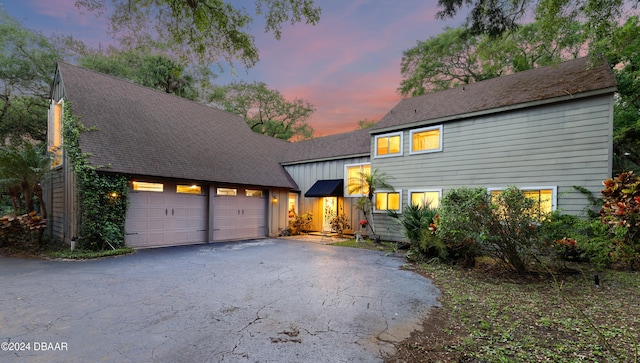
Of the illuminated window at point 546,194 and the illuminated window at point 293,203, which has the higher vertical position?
the illuminated window at point 546,194

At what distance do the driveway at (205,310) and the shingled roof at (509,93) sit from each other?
6.07 meters

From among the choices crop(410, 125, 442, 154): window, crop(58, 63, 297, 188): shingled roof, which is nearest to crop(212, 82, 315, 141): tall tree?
crop(58, 63, 297, 188): shingled roof

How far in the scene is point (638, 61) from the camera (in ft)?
34.2

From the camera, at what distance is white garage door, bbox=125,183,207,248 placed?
29.6ft

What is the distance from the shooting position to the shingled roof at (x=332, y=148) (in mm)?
12891

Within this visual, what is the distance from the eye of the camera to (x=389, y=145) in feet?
37.1

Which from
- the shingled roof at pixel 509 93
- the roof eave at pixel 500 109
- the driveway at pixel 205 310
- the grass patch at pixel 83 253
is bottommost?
the grass patch at pixel 83 253

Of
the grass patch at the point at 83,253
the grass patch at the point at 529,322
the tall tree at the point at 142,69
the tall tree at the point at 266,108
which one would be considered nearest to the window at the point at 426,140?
the grass patch at the point at 529,322

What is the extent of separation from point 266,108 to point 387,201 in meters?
18.5

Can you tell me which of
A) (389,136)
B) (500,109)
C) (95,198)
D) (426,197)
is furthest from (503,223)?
(95,198)

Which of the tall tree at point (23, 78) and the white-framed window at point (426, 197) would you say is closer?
the white-framed window at point (426, 197)

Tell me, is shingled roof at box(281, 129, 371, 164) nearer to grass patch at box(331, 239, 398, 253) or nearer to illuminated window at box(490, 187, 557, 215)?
grass patch at box(331, 239, 398, 253)

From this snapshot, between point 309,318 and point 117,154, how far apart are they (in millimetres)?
8648

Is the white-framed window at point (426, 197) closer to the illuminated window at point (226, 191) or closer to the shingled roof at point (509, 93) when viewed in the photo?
the shingled roof at point (509, 93)
